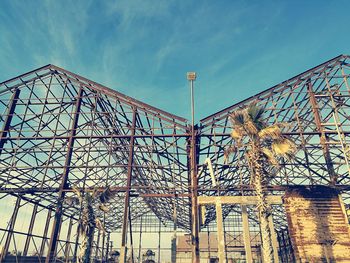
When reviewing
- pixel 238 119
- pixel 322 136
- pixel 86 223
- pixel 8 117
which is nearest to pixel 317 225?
pixel 322 136

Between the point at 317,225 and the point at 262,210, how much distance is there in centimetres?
880

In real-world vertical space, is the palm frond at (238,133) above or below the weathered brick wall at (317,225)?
above

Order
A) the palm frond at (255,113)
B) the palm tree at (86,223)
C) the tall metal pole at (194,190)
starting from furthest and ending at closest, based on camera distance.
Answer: the tall metal pole at (194,190), the palm tree at (86,223), the palm frond at (255,113)

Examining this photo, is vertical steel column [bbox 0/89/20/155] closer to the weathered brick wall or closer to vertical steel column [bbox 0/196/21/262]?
vertical steel column [bbox 0/196/21/262]

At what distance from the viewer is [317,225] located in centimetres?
1858

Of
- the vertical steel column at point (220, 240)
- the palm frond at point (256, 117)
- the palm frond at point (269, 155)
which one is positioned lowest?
the vertical steel column at point (220, 240)

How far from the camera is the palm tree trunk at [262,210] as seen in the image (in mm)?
11586

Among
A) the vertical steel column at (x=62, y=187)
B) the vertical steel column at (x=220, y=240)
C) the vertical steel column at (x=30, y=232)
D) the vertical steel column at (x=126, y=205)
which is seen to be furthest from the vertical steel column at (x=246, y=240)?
the vertical steel column at (x=30, y=232)

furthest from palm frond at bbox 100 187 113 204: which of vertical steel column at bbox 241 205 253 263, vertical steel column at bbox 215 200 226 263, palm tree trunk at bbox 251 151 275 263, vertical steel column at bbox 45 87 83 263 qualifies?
palm tree trunk at bbox 251 151 275 263

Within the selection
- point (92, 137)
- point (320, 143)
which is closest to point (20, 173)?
point (92, 137)

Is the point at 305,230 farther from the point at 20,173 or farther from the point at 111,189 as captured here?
the point at 20,173

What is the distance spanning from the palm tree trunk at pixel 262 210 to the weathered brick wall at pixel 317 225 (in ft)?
24.2

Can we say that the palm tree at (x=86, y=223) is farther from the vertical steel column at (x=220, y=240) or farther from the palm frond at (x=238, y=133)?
the palm frond at (x=238, y=133)

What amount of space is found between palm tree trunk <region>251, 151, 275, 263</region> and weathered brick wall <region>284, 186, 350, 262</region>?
7366 mm
